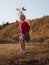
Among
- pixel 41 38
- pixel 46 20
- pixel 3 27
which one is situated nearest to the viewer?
pixel 41 38

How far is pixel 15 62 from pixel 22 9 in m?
5.91

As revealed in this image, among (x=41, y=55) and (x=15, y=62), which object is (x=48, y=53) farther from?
(x=15, y=62)

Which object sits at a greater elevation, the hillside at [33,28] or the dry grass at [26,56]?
the hillside at [33,28]

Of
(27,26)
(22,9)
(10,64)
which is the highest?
(22,9)

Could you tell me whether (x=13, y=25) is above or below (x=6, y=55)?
above

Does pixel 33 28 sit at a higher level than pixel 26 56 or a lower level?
higher

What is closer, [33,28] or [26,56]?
[26,56]

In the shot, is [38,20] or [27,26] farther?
[38,20]

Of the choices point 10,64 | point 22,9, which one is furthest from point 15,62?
point 22,9

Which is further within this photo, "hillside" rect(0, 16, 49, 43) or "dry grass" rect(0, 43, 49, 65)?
"hillside" rect(0, 16, 49, 43)

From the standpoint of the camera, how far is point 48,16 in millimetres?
28078

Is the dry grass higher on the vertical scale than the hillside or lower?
lower

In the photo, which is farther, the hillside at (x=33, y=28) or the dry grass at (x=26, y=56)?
the hillside at (x=33, y=28)

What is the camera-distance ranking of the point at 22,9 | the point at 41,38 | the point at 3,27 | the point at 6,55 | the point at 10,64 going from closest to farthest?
1. the point at 10,64
2. the point at 6,55
3. the point at 22,9
4. the point at 41,38
5. the point at 3,27
